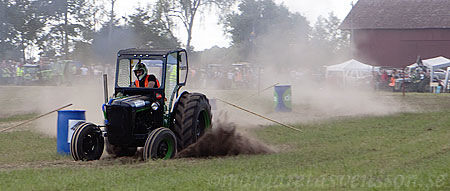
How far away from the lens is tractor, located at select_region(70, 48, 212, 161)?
9.20 metres

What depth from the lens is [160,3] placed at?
31984 millimetres

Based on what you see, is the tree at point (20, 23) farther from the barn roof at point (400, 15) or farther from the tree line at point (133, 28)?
the barn roof at point (400, 15)

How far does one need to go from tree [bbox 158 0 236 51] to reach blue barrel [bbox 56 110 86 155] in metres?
21.2

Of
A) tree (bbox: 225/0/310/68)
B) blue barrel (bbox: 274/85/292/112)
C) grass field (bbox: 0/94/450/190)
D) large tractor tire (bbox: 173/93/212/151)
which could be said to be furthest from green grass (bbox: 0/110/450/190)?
tree (bbox: 225/0/310/68)

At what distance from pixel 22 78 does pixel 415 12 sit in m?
37.7

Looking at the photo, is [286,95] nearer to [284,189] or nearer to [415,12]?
[284,189]

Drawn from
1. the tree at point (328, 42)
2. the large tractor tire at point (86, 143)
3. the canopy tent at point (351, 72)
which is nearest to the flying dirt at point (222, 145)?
the large tractor tire at point (86, 143)

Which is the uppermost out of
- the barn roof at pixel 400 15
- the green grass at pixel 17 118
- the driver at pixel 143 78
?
the barn roof at pixel 400 15

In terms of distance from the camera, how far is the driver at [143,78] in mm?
9961

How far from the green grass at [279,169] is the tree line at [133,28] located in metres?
17.0

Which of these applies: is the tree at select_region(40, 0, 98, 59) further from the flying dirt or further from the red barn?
the red barn

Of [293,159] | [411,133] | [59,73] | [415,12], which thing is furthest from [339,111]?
[415,12]

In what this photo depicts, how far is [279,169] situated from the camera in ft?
27.7

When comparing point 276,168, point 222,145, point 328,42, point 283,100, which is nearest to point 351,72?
point 328,42
